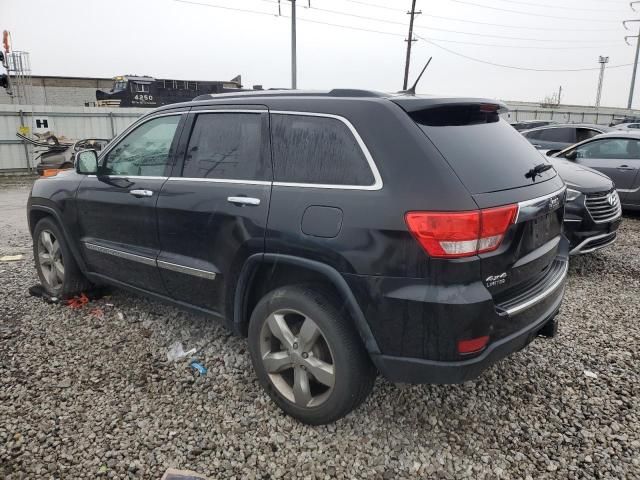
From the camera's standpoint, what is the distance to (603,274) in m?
5.40

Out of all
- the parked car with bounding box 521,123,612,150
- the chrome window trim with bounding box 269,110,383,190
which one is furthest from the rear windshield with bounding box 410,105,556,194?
the parked car with bounding box 521,123,612,150

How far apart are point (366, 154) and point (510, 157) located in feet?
2.81

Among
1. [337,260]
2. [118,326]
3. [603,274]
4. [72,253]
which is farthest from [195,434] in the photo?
[603,274]

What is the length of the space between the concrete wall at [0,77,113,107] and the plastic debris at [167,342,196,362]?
1616 inches

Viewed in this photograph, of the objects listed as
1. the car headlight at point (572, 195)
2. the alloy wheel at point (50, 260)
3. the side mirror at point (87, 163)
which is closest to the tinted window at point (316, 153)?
the side mirror at point (87, 163)

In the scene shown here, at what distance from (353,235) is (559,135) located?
11.1 meters

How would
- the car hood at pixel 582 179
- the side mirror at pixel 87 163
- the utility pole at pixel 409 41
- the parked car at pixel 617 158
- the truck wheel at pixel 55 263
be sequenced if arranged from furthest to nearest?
the utility pole at pixel 409 41 → the parked car at pixel 617 158 → the car hood at pixel 582 179 → the truck wheel at pixel 55 263 → the side mirror at pixel 87 163

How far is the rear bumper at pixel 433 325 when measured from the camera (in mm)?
2174

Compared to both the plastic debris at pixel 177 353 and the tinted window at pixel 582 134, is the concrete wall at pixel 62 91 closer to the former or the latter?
the tinted window at pixel 582 134

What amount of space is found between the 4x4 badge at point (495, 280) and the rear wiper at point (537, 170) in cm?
66

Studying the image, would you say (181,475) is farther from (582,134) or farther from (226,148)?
(582,134)

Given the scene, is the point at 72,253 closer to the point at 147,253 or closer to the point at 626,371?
the point at 147,253

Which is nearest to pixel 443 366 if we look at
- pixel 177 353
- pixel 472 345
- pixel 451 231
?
pixel 472 345

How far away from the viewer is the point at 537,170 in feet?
9.06
